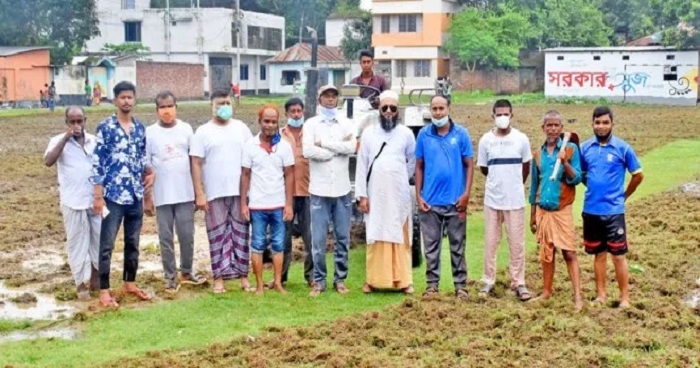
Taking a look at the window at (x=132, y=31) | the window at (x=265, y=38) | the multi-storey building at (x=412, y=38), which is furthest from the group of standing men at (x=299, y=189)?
the window at (x=265, y=38)

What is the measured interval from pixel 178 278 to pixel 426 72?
170 ft

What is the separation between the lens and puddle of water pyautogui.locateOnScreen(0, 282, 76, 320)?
8.02 meters

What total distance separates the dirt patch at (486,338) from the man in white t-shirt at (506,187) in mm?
290

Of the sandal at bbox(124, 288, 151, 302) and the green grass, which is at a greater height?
the sandal at bbox(124, 288, 151, 302)

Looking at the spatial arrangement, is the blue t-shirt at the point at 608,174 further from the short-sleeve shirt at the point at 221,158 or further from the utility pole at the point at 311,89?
the utility pole at the point at 311,89

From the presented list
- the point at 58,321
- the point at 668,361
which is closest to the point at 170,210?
the point at 58,321

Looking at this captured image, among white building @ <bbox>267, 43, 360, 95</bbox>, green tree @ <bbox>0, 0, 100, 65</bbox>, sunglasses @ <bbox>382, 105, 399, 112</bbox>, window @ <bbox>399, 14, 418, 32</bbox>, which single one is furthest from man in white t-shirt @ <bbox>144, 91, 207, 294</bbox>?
window @ <bbox>399, 14, 418, 32</bbox>

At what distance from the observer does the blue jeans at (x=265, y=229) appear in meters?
8.53

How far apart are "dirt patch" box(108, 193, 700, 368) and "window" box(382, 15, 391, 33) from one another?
52.4m

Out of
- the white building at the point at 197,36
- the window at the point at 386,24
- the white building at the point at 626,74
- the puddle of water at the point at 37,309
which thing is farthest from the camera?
the white building at the point at 197,36

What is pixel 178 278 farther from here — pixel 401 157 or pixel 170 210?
pixel 401 157

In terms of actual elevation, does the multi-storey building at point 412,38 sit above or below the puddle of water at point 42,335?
above

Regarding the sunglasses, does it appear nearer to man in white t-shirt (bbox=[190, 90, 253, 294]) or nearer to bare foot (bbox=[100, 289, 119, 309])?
man in white t-shirt (bbox=[190, 90, 253, 294])

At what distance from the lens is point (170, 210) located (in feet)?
28.6
